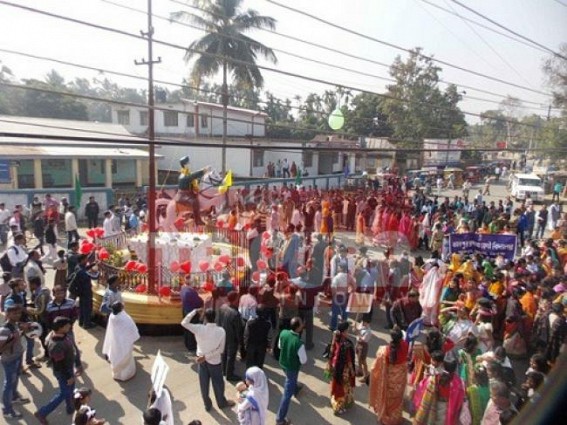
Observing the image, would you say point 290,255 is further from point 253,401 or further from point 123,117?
point 123,117

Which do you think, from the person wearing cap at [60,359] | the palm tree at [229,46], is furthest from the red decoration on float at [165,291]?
the palm tree at [229,46]

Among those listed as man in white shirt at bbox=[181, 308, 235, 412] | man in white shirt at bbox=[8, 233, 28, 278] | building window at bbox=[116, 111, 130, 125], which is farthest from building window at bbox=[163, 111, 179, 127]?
man in white shirt at bbox=[181, 308, 235, 412]

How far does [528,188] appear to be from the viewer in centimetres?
2842

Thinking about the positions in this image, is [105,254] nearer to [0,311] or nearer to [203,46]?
[0,311]

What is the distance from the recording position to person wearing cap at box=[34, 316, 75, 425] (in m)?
5.39

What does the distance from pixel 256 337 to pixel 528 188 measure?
2767 cm

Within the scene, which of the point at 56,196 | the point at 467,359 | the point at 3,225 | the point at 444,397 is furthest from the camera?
the point at 56,196

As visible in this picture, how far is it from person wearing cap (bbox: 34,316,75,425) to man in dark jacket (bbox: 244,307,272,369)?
93.7 inches

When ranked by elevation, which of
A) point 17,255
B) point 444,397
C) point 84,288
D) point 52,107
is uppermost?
point 52,107

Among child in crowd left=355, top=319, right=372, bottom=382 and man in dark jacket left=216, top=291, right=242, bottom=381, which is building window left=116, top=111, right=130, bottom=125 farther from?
child in crowd left=355, top=319, right=372, bottom=382

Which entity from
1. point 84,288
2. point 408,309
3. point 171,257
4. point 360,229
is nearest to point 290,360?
point 408,309

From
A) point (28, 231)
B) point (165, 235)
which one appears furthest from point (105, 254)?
point (28, 231)

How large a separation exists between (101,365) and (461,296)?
636 centimetres

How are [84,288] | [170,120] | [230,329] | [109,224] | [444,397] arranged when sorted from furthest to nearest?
[170,120]
[109,224]
[84,288]
[230,329]
[444,397]
